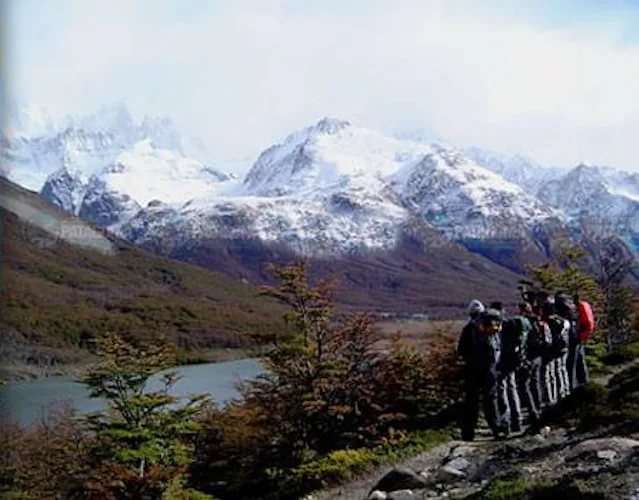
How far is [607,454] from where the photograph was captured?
1063 centimetres

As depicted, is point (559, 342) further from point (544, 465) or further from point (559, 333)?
point (544, 465)

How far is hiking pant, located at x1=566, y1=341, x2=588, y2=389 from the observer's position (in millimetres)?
17391

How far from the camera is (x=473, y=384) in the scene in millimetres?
14359

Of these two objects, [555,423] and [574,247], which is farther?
[574,247]

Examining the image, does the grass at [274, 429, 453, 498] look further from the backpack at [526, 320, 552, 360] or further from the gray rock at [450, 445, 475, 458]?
the gray rock at [450, 445, 475, 458]

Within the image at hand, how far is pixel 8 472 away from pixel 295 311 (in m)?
10.2

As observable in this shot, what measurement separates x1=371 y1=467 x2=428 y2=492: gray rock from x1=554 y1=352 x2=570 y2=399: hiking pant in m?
5.16

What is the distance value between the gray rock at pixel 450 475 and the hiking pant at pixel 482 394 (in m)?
2.16

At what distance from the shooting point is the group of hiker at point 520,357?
46.0 feet

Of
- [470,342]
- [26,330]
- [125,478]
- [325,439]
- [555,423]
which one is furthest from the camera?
[26,330]

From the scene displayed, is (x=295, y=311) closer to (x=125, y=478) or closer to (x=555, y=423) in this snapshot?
(x=125, y=478)

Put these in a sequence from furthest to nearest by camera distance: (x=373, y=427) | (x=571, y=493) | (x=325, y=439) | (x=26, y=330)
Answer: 1. (x=26, y=330)
2. (x=325, y=439)
3. (x=373, y=427)
4. (x=571, y=493)

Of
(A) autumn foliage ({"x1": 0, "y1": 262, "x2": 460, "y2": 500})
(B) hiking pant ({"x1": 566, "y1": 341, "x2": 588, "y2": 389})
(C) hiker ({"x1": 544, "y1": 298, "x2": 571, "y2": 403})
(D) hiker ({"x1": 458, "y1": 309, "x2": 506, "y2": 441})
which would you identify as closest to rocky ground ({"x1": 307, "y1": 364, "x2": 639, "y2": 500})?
(D) hiker ({"x1": 458, "y1": 309, "x2": 506, "y2": 441})

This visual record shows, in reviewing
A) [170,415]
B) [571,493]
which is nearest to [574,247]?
[170,415]
